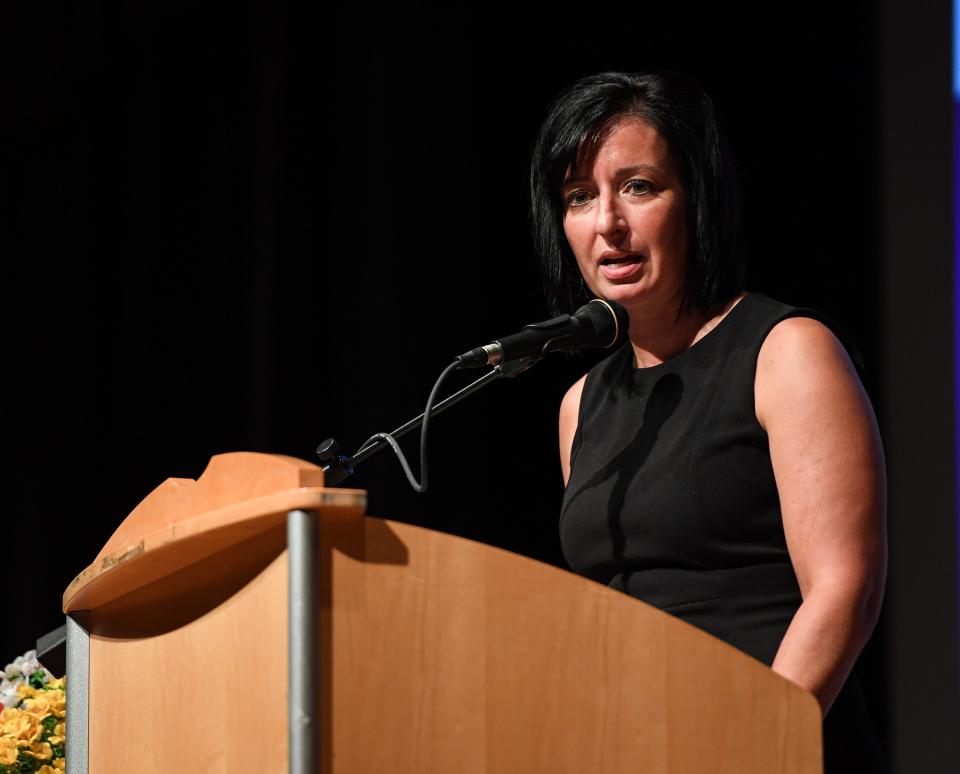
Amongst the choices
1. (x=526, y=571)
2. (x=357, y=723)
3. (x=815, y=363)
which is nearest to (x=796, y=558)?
(x=815, y=363)

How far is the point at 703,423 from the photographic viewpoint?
5.36ft

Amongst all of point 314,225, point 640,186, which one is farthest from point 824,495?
point 314,225

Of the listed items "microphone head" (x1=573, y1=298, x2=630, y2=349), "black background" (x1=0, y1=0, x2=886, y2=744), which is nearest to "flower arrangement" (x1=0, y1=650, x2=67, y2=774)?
"microphone head" (x1=573, y1=298, x2=630, y2=349)

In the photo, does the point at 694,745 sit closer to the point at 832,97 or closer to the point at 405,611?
the point at 405,611

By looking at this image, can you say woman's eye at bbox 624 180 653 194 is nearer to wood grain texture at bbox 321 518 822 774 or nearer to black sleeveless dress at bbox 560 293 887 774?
black sleeveless dress at bbox 560 293 887 774

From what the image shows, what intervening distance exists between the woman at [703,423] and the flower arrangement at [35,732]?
2.37 feet

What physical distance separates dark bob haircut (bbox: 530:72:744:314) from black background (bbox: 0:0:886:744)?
2.28 ft

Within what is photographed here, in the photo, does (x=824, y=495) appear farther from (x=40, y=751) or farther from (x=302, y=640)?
(x=40, y=751)

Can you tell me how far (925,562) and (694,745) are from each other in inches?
51.6

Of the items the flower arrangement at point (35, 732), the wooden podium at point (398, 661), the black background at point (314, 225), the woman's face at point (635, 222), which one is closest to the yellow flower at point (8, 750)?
the flower arrangement at point (35, 732)

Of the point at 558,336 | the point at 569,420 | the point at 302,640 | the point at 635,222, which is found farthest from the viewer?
the point at 569,420

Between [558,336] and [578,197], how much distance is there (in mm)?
474

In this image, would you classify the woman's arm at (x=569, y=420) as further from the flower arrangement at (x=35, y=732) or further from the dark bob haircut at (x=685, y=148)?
the flower arrangement at (x=35, y=732)

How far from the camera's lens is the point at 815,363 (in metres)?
1.51
